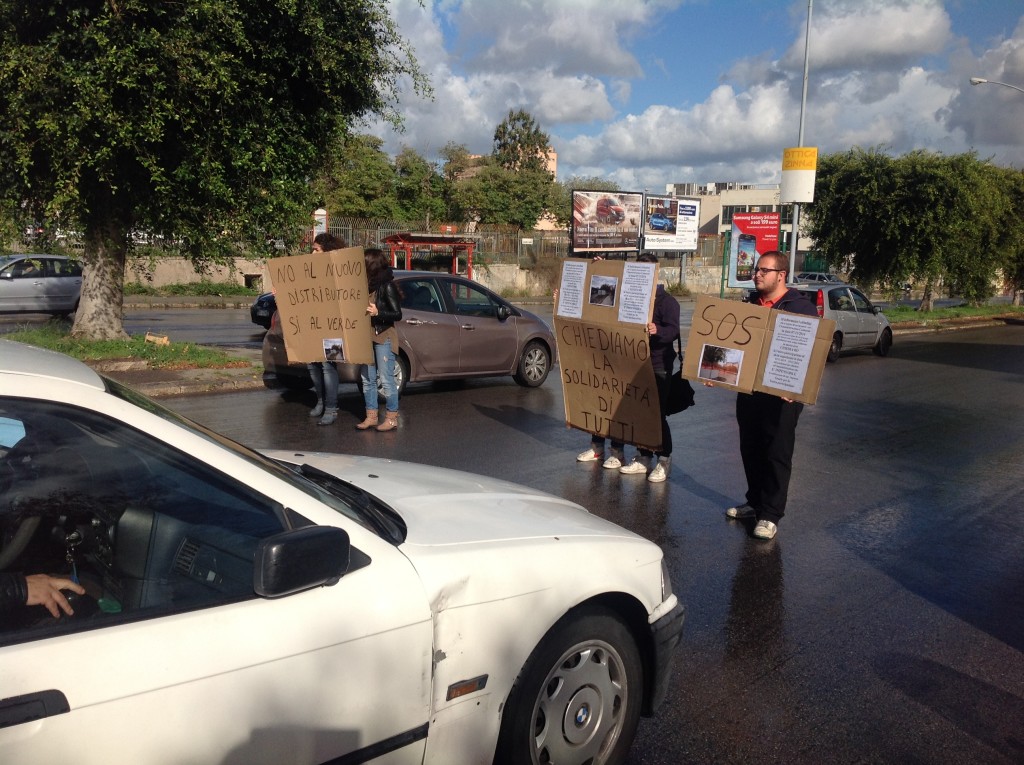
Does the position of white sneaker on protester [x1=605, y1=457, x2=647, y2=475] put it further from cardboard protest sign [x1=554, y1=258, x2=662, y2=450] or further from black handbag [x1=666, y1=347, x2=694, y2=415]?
black handbag [x1=666, y1=347, x2=694, y2=415]

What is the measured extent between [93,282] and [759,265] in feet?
35.8

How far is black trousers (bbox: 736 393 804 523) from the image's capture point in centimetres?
605

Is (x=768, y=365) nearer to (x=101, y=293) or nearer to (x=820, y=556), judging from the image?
(x=820, y=556)

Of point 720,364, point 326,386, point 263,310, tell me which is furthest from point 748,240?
point 720,364

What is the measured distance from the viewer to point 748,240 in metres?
33.2

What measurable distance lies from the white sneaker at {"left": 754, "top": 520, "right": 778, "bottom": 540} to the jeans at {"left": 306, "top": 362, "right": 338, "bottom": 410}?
201 inches

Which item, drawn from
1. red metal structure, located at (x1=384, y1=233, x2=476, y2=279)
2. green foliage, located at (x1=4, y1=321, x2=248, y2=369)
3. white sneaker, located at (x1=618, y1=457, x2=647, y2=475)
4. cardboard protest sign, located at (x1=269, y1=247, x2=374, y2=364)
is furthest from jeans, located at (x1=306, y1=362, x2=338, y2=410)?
red metal structure, located at (x1=384, y1=233, x2=476, y2=279)

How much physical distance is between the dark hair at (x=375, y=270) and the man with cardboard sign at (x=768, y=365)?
3625 mm

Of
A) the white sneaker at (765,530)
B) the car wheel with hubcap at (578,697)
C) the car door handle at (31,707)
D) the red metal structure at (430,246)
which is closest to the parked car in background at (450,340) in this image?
the white sneaker at (765,530)

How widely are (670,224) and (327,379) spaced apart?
3939cm

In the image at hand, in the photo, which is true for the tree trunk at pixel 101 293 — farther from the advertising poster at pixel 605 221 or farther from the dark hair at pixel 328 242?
the advertising poster at pixel 605 221

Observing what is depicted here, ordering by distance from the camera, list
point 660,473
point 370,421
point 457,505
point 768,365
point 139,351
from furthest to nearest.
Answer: point 139,351 → point 370,421 → point 660,473 → point 768,365 → point 457,505

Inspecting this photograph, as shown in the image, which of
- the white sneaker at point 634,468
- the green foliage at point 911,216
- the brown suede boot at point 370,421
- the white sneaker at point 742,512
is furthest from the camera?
the green foliage at point 911,216

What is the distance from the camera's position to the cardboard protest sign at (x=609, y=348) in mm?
7324
